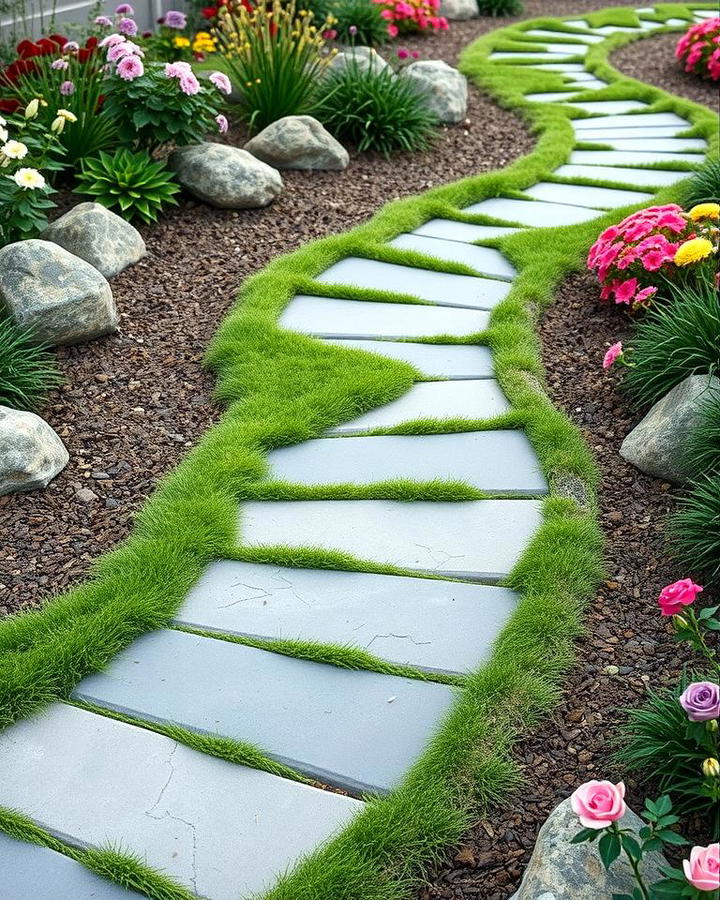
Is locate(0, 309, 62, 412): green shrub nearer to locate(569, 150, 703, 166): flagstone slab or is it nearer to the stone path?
the stone path

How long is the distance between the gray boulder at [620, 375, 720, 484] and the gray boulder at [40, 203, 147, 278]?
268cm

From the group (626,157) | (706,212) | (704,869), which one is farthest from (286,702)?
(626,157)

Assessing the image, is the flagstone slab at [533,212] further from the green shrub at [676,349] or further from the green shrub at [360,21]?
the green shrub at [360,21]

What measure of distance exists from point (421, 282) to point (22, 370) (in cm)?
200

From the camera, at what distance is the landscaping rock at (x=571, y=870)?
197 centimetres

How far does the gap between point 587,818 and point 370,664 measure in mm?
999

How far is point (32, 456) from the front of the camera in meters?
3.41

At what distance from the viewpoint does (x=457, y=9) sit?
11.4 m

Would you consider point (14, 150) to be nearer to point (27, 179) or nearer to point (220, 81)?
point (27, 179)

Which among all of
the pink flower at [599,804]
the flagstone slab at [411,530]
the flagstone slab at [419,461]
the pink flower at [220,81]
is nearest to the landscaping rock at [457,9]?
the pink flower at [220,81]

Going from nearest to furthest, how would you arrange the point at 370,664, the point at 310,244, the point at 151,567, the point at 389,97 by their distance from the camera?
the point at 370,664, the point at 151,567, the point at 310,244, the point at 389,97

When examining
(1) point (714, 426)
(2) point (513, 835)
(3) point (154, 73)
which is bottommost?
(2) point (513, 835)

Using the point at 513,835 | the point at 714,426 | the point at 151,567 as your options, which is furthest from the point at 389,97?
the point at 513,835

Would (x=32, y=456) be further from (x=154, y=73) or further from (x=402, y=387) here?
(x=154, y=73)
